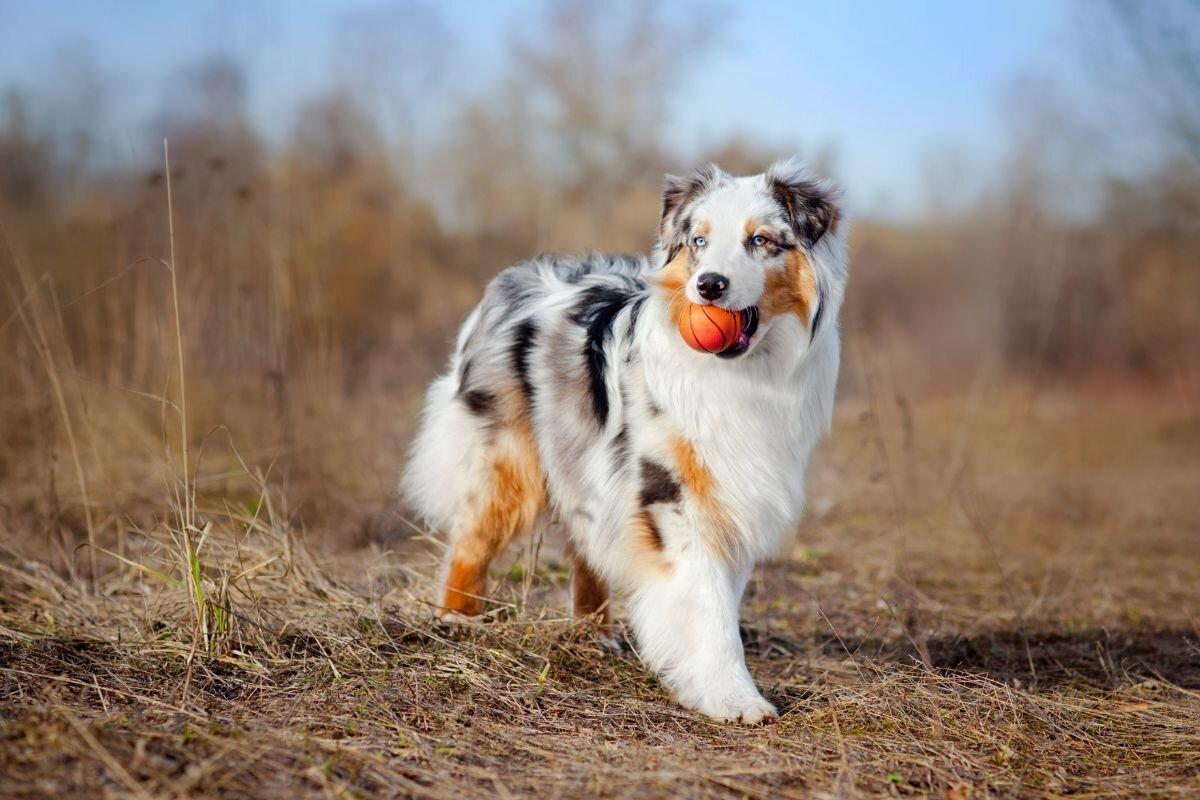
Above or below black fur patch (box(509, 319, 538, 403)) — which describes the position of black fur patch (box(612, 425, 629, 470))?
below

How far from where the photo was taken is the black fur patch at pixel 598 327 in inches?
154

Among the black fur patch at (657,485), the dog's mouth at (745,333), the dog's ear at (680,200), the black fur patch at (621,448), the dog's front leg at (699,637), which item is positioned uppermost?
the dog's ear at (680,200)

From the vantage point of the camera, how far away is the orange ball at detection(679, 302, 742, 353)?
11.3ft

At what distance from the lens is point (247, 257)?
7.27 m

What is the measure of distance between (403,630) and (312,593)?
42cm

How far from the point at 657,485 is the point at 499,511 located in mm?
826

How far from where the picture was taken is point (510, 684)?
11.5 feet

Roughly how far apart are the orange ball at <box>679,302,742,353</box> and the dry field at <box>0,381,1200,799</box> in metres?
0.99

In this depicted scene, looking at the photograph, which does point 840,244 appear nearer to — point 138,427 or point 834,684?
point 834,684

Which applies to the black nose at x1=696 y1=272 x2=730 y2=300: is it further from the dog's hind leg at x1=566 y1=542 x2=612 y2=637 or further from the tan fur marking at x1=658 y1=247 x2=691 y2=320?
the dog's hind leg at x1=566 y1=542 x2=612 y2=637

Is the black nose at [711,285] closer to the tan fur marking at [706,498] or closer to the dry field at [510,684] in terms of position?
the tan fur marking at [706,498]

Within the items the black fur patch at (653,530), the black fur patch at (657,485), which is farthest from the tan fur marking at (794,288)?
the black fur patch at (653,530)

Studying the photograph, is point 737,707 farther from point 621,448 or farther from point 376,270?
point 376,270

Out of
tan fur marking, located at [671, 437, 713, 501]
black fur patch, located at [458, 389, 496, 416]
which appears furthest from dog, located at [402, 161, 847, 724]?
black fur patch, located at [458, 389, 496, 416]
